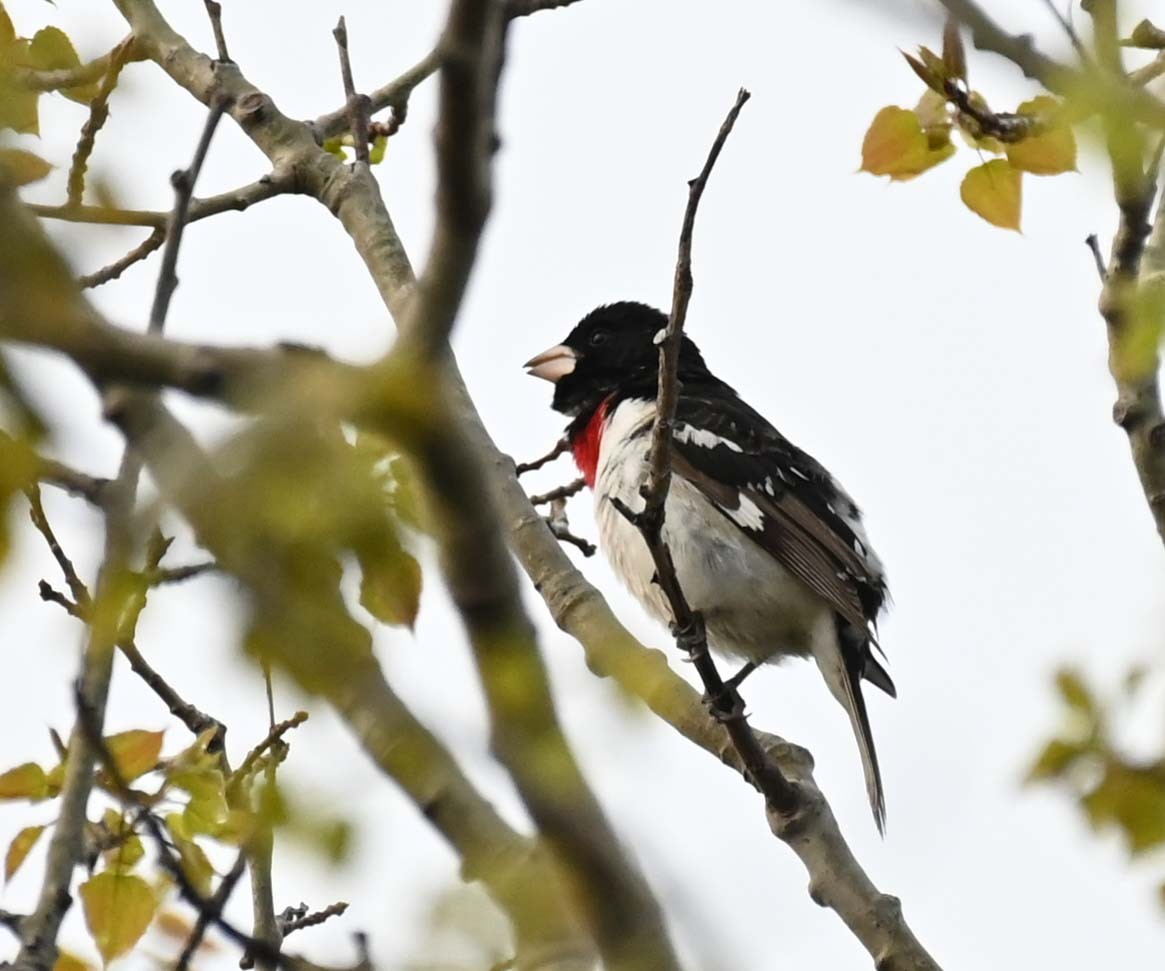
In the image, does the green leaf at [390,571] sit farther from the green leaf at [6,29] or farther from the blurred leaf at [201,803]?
the green leaf at [6,29]

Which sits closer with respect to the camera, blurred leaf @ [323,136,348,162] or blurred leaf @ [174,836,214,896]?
blurred leaf @ [174,836,214,896]

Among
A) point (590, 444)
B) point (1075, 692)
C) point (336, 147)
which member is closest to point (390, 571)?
point (1075, 692)

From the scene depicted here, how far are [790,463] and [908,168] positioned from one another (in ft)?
7.43

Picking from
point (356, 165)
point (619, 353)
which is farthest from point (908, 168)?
point (619, 353)

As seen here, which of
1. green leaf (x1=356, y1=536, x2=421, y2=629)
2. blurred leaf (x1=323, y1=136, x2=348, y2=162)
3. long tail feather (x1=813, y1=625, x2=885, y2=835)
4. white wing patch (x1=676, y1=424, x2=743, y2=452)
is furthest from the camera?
white wing patch (x1=676, y1=424, x2=743, y2=452)

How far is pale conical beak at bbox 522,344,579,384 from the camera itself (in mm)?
6711

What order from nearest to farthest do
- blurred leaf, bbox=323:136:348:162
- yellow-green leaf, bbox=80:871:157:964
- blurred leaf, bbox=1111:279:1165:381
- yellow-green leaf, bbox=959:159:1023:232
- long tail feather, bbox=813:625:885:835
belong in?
blurred leaf, bbox=1111:279:1165:381 → yellow-green leaf, bbox=80:871:157:964 → yellow-green leaf, bbox=959:159:1023:232 → blurred leaf, bbox=323:136:348:162 → long tail feather, bbox=813:625:885:835

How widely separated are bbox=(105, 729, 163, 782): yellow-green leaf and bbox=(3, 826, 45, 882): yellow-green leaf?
20cm

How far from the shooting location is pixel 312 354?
132cm

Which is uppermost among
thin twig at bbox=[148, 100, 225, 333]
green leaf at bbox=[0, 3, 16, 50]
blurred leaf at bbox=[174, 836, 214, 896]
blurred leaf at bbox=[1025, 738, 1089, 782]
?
green leaf at bbox=[0, 3, 16, 50]

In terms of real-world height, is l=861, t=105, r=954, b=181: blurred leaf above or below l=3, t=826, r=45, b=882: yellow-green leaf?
above

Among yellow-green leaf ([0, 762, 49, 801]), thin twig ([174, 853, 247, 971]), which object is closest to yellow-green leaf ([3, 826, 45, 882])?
yellow-green leaf ([0, 762, 49, 801])

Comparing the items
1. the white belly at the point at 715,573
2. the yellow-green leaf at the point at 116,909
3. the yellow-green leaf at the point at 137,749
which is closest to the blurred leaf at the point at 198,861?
the yellow-green leaf at the point at 116,909

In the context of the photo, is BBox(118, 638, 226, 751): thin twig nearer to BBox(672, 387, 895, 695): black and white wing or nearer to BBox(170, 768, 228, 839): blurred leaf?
BBox(170, 768, 228, 839): blurred leaf
